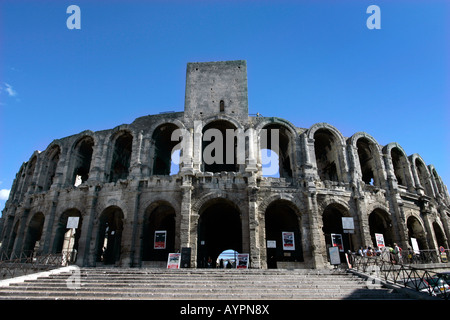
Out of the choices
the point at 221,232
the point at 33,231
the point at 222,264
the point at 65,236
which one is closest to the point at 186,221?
the point at 222,264

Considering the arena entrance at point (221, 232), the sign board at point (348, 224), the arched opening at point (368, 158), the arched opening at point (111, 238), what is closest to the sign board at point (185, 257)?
the arena entrance at point (221, 232)

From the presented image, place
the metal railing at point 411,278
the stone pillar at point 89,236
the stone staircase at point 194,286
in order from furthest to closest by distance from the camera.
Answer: the stone pillar at point 89,236, the stone staircase at point 194,286, the metal railing at point 411,278

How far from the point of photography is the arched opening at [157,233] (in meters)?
19.6

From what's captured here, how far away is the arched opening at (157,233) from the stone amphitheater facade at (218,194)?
10 centimetres

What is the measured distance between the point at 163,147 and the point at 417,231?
21600mm

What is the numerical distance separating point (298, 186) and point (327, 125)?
19.7 feet

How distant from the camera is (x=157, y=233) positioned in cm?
1912

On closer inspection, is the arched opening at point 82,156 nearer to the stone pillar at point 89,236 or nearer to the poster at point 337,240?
the stone pillar at point 89,236

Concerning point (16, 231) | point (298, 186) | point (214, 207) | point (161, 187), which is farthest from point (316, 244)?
point (16, 231)

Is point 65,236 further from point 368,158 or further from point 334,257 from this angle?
point 368,158

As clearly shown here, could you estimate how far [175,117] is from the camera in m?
22.9
